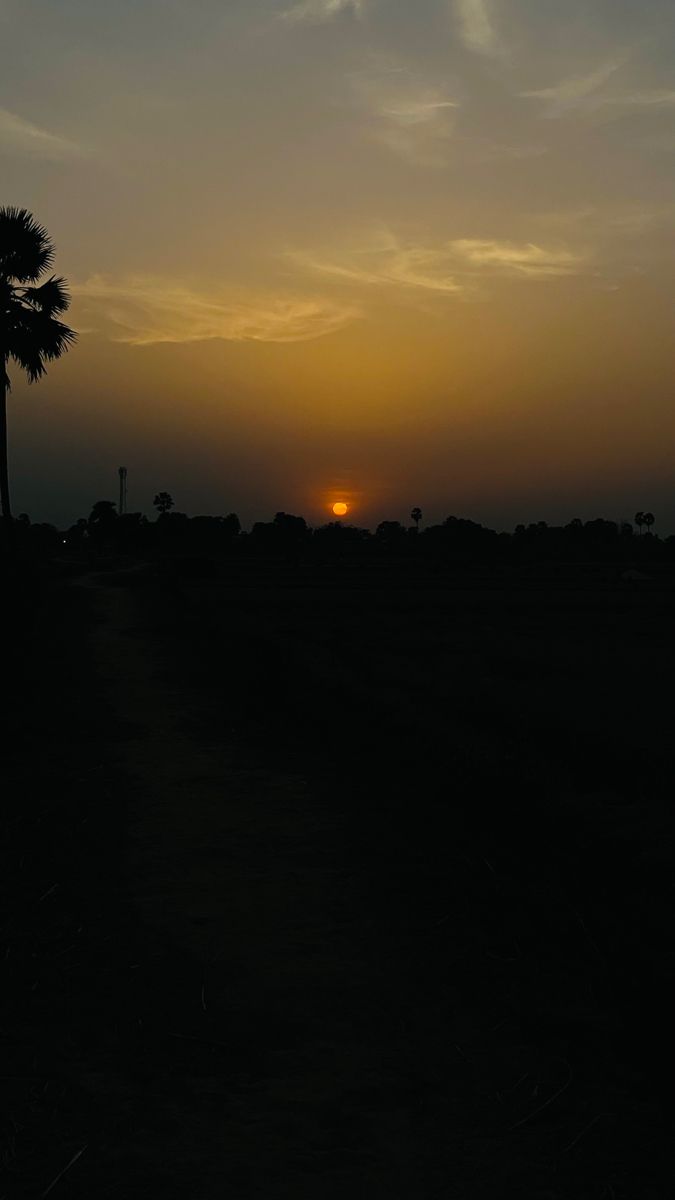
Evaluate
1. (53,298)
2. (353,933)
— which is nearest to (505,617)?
(53,298)

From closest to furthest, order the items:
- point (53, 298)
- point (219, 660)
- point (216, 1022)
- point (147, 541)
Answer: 1. point (216, 1022)
2. point (219, 660)
3. point (53, 298)
4. point (147, 541)

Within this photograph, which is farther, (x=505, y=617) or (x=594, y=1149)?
(x=505, y=617)

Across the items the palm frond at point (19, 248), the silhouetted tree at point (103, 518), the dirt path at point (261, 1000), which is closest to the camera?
the dirt path at point (261, 1000)

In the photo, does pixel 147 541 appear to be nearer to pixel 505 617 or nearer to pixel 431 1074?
pixel 505 617

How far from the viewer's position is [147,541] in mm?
132375

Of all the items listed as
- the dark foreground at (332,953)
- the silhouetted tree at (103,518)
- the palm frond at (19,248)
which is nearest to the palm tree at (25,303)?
the palm frond at (19,248)

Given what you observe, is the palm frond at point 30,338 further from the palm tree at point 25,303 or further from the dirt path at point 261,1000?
the dirt path at point 261,1000

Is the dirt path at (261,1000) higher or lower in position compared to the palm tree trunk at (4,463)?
lower

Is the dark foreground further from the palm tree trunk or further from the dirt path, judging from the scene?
the palm tree trunk

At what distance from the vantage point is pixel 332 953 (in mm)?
5754

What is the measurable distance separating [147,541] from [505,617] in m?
90.8

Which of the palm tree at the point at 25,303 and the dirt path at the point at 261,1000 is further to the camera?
the palm tree at the point at 25,303

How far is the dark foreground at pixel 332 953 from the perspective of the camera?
385 centimetres

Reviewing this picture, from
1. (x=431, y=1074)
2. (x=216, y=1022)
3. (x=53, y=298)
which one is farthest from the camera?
(x=53, y=298)
